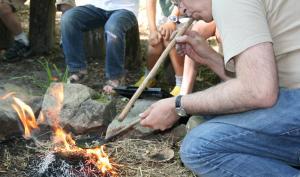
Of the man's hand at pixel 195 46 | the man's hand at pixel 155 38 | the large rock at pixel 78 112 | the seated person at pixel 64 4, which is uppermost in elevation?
the man's hand at pixel 195 46

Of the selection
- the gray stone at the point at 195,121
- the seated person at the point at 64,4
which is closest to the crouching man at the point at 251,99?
the gray stone at the point at 195,121

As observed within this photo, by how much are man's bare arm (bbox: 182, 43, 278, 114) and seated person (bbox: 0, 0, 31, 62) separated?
350 cm

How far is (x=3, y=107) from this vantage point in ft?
11.2

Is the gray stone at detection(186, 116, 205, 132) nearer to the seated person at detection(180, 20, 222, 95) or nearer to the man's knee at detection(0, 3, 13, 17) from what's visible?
the seated person at detection(180, 20, 222, 95)

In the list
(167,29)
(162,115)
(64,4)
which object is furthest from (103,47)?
(162,115)

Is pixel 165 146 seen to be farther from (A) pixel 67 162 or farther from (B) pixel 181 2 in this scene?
(B) pixel 181 2

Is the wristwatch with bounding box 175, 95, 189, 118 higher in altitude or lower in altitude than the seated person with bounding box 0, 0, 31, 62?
higher

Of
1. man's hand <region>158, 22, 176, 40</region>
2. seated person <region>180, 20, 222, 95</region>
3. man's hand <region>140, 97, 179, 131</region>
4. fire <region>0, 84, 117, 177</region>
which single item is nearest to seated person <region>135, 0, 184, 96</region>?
man's hand <region>158, 22, 176, 40</region>

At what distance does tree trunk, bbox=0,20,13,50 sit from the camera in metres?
5.64

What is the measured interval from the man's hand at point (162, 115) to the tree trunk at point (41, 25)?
317 cm

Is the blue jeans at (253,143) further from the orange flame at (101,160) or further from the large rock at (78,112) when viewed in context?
the large rock at (78,112)

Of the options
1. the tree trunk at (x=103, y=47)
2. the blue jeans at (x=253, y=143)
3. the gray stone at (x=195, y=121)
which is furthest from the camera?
the tree trunk at (x=103, y=47)

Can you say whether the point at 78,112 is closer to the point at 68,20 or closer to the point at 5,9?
the point at 68,20

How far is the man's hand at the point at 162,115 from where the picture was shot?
102 inches
